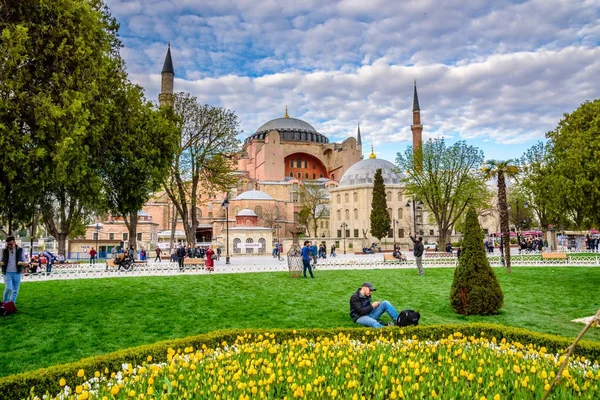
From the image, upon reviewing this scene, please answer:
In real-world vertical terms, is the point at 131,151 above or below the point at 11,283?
above

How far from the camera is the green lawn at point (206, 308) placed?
6500 millimetres

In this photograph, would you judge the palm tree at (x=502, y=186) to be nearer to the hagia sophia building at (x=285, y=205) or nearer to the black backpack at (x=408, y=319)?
the black backpack at (x=408, y=319)

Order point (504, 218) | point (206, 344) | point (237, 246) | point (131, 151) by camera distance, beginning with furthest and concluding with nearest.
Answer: point (237, 246) < point (504, 218) < point (131, 151) < point (206, 344)

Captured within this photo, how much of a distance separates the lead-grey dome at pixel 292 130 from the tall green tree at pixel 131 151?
57.3 m

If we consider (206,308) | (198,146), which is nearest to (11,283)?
(206,308)

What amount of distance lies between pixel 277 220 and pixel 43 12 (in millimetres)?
44824

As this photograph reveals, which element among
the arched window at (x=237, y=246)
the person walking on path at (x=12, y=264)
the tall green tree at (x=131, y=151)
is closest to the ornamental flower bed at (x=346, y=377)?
the person walking on path at (x=12, y=264)

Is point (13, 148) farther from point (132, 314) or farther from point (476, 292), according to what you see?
point (476, 292)

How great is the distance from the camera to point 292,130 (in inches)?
2862

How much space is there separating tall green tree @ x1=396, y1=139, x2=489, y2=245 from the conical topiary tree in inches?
730

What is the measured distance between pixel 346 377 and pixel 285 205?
175ft

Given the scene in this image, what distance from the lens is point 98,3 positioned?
11328mm

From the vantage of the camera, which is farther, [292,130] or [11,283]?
[292,130]

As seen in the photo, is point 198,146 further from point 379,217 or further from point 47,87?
point 379,217
